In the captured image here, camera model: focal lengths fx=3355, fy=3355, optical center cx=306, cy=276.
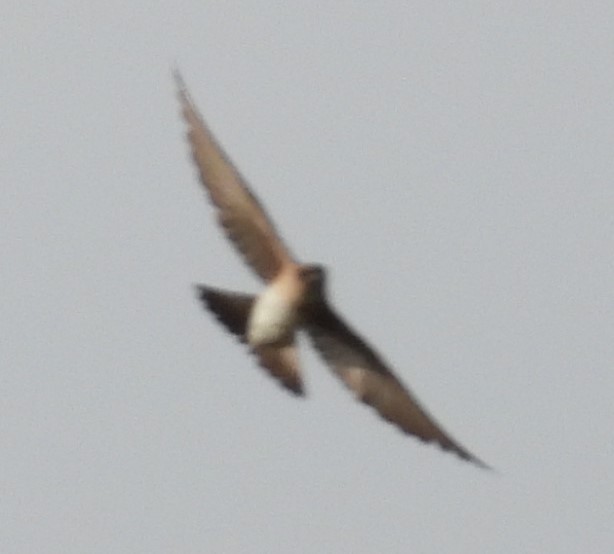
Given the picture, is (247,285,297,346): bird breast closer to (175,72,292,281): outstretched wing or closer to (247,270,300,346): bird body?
(247,270,300,346): bird body

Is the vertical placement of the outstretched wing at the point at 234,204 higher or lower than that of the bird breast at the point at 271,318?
higher

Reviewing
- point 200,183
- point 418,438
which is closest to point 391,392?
point 418,438

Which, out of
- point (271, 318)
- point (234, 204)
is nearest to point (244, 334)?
point (271, 318)

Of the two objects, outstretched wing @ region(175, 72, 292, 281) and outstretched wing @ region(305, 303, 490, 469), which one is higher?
outstretched wing @ region(175, 72, 292, 281)

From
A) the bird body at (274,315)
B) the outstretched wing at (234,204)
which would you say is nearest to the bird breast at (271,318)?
the bird body at (274,315)

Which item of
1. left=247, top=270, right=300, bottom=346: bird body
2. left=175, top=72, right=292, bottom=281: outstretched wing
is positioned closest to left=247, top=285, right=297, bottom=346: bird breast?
left=247, top=270, right=300, bottom=346: bird body

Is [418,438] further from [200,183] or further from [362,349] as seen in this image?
[200,183]

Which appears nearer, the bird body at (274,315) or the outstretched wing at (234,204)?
the bird body at (274,315)

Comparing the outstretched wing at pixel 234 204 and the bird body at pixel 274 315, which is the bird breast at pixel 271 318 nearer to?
the bird body at pixel 274 315
